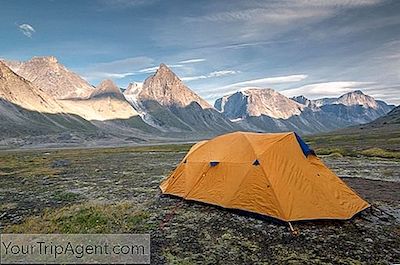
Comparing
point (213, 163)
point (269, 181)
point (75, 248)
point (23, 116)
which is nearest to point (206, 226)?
point (269, 181)

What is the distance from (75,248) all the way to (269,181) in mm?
7349

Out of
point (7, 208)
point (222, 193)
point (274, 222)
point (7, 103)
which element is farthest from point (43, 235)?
point (7, 103)

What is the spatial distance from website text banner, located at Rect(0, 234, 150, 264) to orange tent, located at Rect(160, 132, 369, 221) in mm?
4592

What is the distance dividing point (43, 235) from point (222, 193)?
23.5 ft

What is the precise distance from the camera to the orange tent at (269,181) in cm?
1213

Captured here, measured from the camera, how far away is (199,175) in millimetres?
15633

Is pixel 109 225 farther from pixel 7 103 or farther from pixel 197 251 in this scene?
pixel 7 103

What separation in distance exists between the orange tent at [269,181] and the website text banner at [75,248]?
459 cm

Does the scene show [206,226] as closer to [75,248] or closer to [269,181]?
[269,181]

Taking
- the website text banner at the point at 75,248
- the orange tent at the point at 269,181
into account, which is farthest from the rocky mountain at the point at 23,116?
the website text banner at the point at 75,248

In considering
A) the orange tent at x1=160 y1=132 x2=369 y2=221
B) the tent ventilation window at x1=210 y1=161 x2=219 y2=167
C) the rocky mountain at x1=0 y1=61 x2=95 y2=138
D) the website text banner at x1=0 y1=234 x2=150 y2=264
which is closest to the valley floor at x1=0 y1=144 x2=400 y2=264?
the orange tent at x1=160 y1=132 x2=369 y2=221

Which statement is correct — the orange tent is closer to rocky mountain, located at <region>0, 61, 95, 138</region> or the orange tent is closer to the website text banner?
the website text banner

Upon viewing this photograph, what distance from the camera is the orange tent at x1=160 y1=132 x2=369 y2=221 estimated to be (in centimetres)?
1213

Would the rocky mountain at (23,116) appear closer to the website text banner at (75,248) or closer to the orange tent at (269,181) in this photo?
the orange tent at (269,181)
